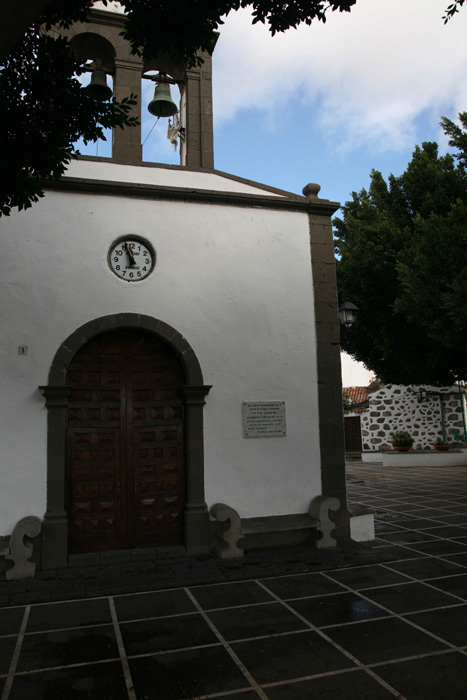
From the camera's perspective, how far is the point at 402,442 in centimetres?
1667

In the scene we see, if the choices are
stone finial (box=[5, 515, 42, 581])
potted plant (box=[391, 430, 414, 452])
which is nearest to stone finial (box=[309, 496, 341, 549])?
stone finial (box=[5, 515, 42, 581])

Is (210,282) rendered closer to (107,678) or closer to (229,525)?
(229,525)

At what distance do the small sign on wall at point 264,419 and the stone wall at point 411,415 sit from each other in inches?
493

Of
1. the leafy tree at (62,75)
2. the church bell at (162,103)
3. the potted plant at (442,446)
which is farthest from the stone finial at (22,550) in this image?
the potted plant at (442,446)

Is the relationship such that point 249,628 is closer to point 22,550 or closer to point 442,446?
point 22,550

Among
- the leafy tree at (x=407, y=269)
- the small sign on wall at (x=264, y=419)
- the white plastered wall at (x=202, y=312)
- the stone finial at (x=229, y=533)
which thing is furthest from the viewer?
Answer: the leafy tree at (x=407, y=269)

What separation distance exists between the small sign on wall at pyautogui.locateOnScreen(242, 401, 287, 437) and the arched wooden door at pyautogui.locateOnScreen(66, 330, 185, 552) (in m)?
0.76

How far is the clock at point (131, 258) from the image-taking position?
5980 millimetres

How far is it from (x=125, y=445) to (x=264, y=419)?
1.61 metres

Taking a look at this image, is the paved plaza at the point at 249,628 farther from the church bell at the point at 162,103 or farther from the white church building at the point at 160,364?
the church bell at the point at 162,103

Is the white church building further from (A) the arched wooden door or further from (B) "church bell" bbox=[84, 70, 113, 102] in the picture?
(B) "church bell" bbox=[84, 70, 113, 102]

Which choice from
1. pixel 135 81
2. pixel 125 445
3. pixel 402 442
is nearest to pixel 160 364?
pixel 125 445

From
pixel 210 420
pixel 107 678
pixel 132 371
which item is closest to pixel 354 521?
pixel 210 420

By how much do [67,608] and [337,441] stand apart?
3469 millimetres
